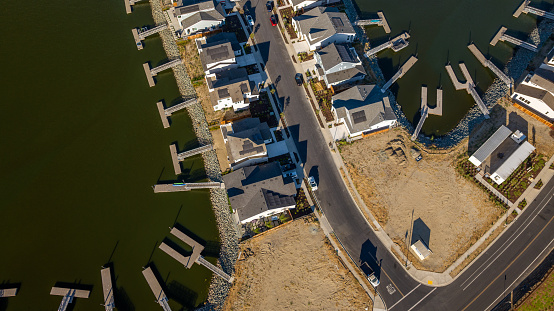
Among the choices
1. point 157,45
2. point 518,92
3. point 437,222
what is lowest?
point 437,222

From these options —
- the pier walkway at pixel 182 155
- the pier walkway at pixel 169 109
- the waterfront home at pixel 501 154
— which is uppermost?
the pier walkway at pixel 169 109

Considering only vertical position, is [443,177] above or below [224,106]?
below

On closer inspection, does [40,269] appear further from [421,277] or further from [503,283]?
[503,283]

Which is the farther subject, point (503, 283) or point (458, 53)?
point (458, 53)

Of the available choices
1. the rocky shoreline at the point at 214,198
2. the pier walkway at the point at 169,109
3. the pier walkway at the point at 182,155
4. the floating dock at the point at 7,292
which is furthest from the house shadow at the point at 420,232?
the floating dock at the point at 7,292

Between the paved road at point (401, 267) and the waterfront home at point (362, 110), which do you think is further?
the waterfront home at point (362, 110)

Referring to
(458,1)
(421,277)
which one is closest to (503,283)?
(421,277)

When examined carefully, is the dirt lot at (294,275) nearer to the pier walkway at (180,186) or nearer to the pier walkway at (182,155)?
the pier walkway at (180,186)

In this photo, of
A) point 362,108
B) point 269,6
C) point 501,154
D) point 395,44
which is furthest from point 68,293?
point 395,44
